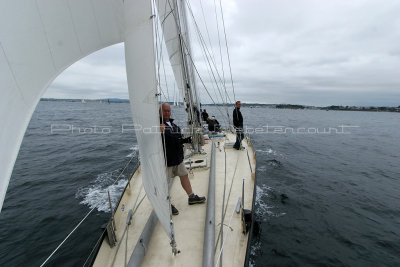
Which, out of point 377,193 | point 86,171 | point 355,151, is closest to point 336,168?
point 377,193

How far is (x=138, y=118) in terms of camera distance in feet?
7.25

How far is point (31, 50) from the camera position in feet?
4.72

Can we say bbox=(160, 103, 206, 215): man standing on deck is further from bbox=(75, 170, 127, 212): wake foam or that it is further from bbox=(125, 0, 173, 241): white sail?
bbox=(75, 170, 127, 212): wake foam

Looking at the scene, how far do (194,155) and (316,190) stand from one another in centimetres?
579

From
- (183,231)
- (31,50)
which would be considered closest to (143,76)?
(31,50)

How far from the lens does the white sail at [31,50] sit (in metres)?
1.20

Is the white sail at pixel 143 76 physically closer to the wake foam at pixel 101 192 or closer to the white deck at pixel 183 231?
the white deck at pixel 183 231

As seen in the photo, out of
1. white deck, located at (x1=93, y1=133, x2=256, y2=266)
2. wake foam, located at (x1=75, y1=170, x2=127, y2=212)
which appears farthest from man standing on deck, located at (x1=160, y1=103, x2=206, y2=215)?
wake foam, located at (x1=75, y1=170, x2=127, y2=212)

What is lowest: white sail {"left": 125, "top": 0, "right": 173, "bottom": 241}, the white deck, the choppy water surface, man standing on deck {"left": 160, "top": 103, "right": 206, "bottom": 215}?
the choppy water surface

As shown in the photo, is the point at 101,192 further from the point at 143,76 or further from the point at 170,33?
the point at 143,76

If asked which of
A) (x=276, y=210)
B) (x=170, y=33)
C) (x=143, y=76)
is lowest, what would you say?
(x=276, y=210)

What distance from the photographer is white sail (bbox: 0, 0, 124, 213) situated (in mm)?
1198

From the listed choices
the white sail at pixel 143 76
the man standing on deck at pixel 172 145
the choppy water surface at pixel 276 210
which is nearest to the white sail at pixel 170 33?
the choppy water surface at pixel 276 210

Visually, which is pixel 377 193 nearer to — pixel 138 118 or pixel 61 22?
pixel 138 118
